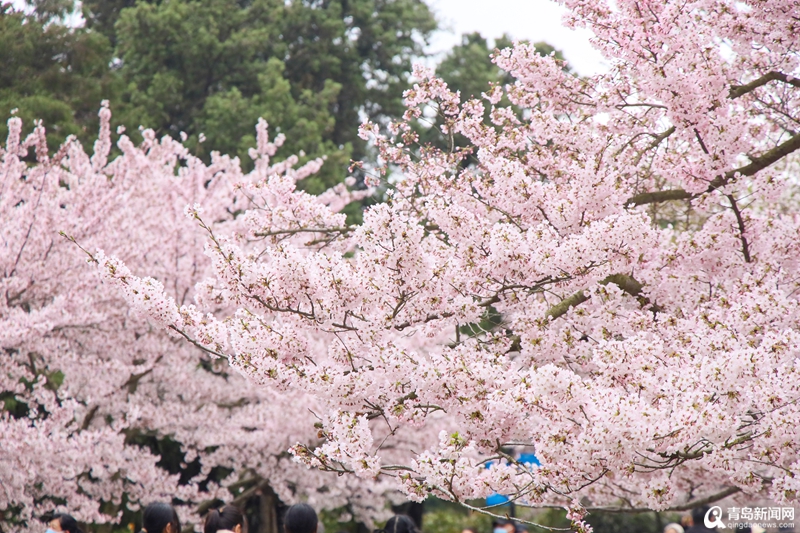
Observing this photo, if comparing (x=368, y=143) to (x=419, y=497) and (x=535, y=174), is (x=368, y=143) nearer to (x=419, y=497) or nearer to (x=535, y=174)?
(x=535, y=174)

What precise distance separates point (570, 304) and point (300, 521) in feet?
8.62

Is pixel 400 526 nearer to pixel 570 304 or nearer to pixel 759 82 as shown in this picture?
pixel 570 304

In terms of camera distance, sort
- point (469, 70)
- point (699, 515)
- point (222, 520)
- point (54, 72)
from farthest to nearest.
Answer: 1. point (469, 70)
2. point (54, 72)
3. point (699, 515)
4. point (222, 520)

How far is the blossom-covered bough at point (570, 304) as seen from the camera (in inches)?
178

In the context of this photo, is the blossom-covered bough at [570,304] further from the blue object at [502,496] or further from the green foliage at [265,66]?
the green foliage at [265,66]

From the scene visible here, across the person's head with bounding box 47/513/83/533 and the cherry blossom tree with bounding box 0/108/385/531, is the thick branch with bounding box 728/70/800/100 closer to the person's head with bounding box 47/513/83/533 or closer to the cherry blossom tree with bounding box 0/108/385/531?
the person's head with bounding box 47/513/83/533

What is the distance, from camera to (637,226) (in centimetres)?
513

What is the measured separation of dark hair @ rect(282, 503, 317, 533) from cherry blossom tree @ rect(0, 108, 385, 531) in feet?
17.9

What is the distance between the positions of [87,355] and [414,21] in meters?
20.4

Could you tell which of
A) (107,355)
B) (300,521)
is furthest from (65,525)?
(107,355)

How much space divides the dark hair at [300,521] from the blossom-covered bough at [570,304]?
0.37 m

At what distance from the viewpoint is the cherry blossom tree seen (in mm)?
10023

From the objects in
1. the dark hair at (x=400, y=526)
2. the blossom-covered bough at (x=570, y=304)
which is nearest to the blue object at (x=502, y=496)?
the blossom-covered bough at (x=570, y=304)

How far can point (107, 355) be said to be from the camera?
38.6 ft
